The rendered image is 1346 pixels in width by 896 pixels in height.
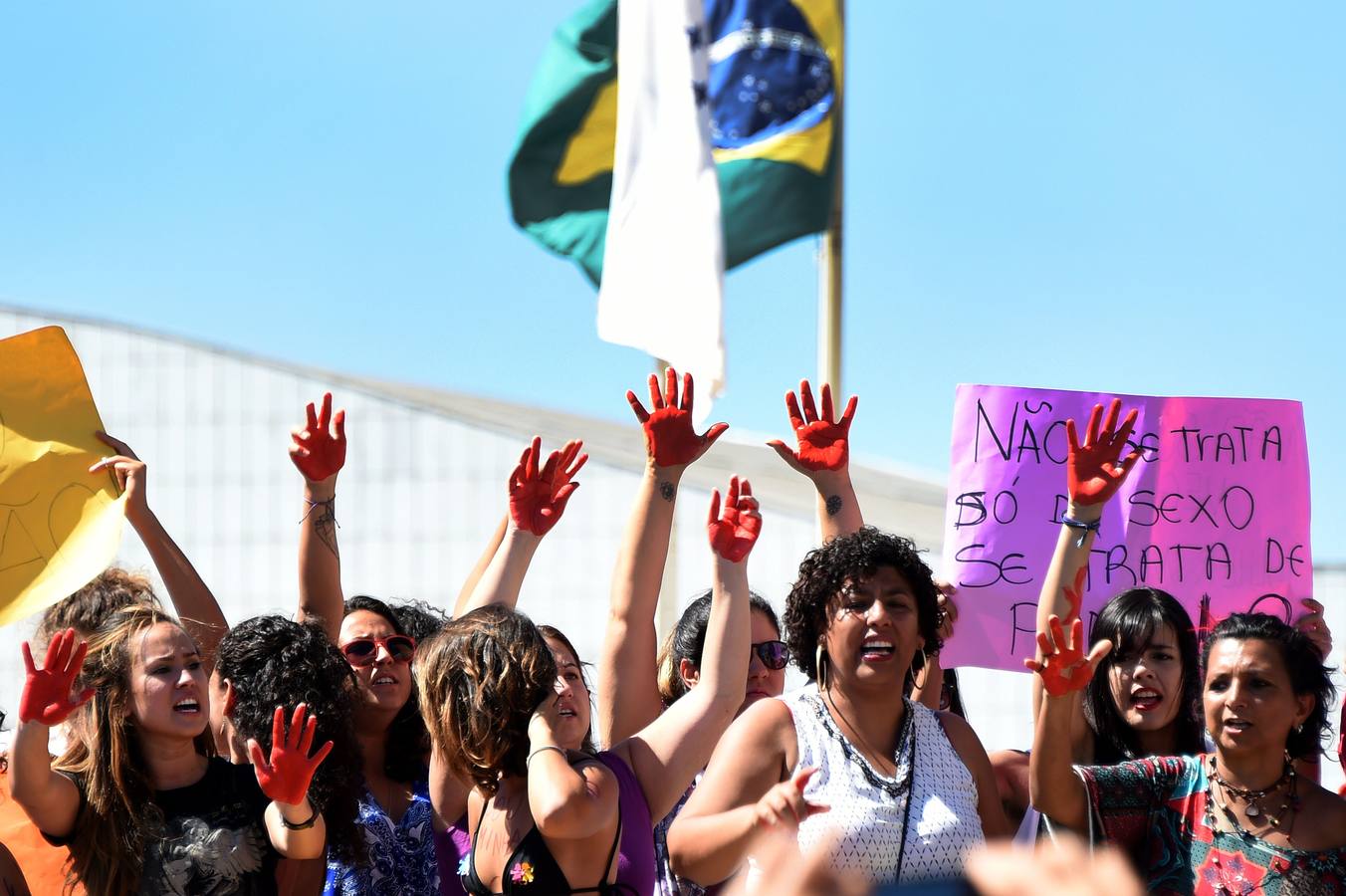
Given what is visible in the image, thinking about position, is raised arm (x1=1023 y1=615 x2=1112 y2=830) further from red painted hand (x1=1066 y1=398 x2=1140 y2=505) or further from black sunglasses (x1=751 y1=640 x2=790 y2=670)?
black sunglasses (x1=751 y1=640 x2=790 y2=670)

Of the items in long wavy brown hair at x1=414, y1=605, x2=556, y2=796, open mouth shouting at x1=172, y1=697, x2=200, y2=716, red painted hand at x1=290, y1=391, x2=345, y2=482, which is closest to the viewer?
long wavy brown hair at x1=414, y1=605, x2=556, y2=796

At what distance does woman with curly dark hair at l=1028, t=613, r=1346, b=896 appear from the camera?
3543mm

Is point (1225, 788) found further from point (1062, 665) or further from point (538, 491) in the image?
point (538, 491)

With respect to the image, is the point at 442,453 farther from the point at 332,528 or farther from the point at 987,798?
the point at 987,798

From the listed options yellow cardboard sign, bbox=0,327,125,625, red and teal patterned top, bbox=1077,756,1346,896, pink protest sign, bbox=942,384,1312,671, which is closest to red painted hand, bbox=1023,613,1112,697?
red and teal patterned top, bbox=1077,756,1346,896

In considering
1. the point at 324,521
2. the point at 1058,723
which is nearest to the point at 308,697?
the point at 324,521

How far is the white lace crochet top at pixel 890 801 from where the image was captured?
3.34 metres

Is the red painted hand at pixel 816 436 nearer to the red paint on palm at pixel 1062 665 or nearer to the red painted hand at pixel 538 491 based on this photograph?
the red painted hand at pixel 538 491

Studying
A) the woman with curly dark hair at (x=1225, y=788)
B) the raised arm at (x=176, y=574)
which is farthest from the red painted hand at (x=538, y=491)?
the woman with curly dark hair at (x=1225, y=788)

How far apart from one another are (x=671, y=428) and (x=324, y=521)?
1.16 metres

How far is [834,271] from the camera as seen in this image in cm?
776

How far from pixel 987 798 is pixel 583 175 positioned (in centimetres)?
575

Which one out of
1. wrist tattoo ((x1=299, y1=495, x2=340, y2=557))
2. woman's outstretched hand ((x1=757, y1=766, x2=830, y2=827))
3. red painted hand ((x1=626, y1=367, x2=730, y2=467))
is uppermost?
red painted hand ((x1=626, y1=367, x2=730, y2=467))

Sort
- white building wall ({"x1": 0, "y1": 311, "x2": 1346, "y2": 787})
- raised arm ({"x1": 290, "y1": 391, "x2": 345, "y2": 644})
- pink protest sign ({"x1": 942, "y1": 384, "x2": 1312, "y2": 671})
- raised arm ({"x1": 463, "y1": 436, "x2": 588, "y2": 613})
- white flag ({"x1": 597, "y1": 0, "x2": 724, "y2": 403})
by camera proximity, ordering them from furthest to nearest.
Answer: white building wall ({"x1": 0, "y1": 311, "x2": 1346, "y2": 787})
white flag ({"x1": 597, "y1": 0, "x2": 724, "y2": 403})
pink protest sign ({"x1": 942, "y1": 384, "x2": 1312, "y2": 671})
raised arm ({"x1": 290, "y1": 391, "x2": 345, "y2": 644})
raised arm ({"x1": 463, "y1": 436, "x2": 588, "y2": 613})
